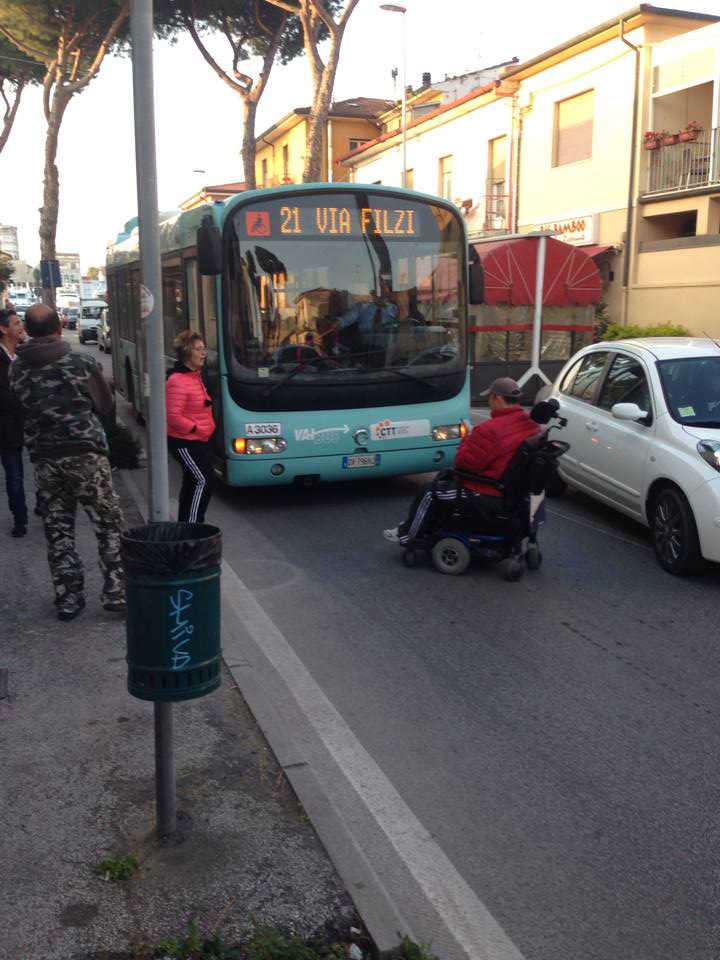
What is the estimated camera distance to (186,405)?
746cm

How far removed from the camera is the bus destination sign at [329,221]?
879cm

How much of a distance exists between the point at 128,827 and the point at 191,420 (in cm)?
440

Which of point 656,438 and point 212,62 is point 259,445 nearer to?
point 656,438

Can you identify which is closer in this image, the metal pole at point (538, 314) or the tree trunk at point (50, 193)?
the metal pole at point (538, 314)

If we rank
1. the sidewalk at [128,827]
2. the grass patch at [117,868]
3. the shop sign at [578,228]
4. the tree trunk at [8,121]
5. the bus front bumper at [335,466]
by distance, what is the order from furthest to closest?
the tree trunk at [8,121]
the shop sign at [578,228]
the bus front bumper at [335,466]
the grass patch at [117,868]
the sidewalk at [128,827]

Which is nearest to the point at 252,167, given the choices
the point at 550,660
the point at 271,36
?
the point at 271,36

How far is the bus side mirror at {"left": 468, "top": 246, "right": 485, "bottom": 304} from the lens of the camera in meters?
9.47

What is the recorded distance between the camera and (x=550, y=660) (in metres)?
5.37

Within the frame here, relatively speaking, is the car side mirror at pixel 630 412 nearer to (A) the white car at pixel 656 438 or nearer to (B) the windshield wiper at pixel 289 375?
(A) the white car at pixel 656 438

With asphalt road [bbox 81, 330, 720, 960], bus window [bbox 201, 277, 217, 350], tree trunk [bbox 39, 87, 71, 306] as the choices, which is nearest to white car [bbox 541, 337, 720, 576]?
asphalt road [bbox 81, 330, 720, 960]

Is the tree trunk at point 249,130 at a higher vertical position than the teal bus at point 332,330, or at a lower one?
higher

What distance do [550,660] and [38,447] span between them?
3220mm

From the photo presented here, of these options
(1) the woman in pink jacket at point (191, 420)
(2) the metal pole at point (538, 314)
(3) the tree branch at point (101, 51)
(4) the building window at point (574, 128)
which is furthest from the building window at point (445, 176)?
(1) the woman in pink jacket at point (191, 420)

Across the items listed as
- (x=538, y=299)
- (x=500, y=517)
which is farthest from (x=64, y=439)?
(x=538, y=299)
